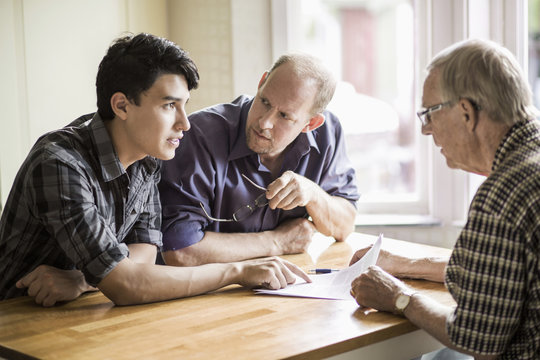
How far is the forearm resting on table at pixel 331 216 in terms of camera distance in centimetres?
240

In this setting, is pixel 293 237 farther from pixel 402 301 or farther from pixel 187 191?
pixel 402 301

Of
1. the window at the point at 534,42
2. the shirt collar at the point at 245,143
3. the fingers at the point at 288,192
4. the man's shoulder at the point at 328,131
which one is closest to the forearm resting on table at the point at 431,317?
the fingers at the point at 288,192

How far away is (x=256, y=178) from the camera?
7.79ft

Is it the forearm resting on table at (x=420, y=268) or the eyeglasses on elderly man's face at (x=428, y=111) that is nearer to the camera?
the eyeglasses on elderly man's face at (x=428, y=111)

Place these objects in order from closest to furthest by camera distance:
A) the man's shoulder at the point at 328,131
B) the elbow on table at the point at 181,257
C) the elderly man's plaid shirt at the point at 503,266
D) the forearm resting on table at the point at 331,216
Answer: the elderly man's plaid shirt at the point at 503,266 → the elbow on table at the point at 181,257 → the forearm resting on table at the point at 331,216 → the man's shoulder at the point at 328,131

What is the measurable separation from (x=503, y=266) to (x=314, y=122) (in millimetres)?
1256

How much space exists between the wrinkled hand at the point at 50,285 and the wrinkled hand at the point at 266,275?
44 centimetres

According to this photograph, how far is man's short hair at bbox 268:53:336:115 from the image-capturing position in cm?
234

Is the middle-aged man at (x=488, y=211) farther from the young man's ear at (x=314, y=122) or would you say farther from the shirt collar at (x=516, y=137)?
the young man's ear at (x=314, y=122)

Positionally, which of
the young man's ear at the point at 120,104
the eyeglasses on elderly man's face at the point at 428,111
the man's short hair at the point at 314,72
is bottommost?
the eyeglasses on elderly man's face at the point at 428,111

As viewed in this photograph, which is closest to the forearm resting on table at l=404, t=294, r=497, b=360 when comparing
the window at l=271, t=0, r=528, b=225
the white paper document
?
the white paper document

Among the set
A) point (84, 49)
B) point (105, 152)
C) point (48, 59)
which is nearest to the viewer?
point (105, 152)

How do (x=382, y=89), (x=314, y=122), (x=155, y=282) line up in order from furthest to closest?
(x=382, y=89), (x=314, y=122), (x=155, y=282)

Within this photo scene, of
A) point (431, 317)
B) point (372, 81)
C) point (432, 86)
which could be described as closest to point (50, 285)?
point (431, 317)
